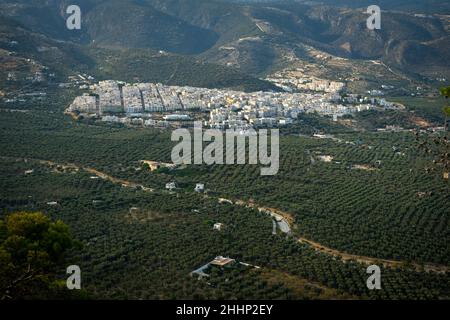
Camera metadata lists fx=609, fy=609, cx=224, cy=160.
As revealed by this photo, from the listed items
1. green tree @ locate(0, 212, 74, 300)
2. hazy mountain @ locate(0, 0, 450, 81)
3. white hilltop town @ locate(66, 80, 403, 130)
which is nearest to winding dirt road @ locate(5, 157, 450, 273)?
green tree @ locate(0, 212, 74, 300)

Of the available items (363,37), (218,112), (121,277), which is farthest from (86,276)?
(363,37)

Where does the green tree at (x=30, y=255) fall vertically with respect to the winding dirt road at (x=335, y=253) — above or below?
above

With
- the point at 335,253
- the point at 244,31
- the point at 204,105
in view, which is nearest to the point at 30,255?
the point at 335,253

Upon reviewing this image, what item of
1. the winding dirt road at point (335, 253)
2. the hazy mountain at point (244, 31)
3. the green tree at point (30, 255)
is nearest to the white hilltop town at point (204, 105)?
the winding dirt road at point (335, 253)

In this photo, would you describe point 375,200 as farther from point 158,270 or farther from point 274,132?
point 274,132

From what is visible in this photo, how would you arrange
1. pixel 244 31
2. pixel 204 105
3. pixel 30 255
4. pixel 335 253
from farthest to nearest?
1. pixel 244 31
2. pixel 204 105
3. pixel 335 253
4. pixel 30 255

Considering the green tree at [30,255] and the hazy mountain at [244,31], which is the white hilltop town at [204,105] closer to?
the hazy mountain at [244,31]

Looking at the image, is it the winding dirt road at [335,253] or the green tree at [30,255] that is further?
the winding dirt road at [335,253]

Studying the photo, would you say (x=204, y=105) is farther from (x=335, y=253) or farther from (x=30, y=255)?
(x=30, y=255)

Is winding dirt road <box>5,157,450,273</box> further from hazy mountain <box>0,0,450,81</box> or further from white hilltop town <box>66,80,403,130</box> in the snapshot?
hazy mountain <box>0,0,450,81</box>
